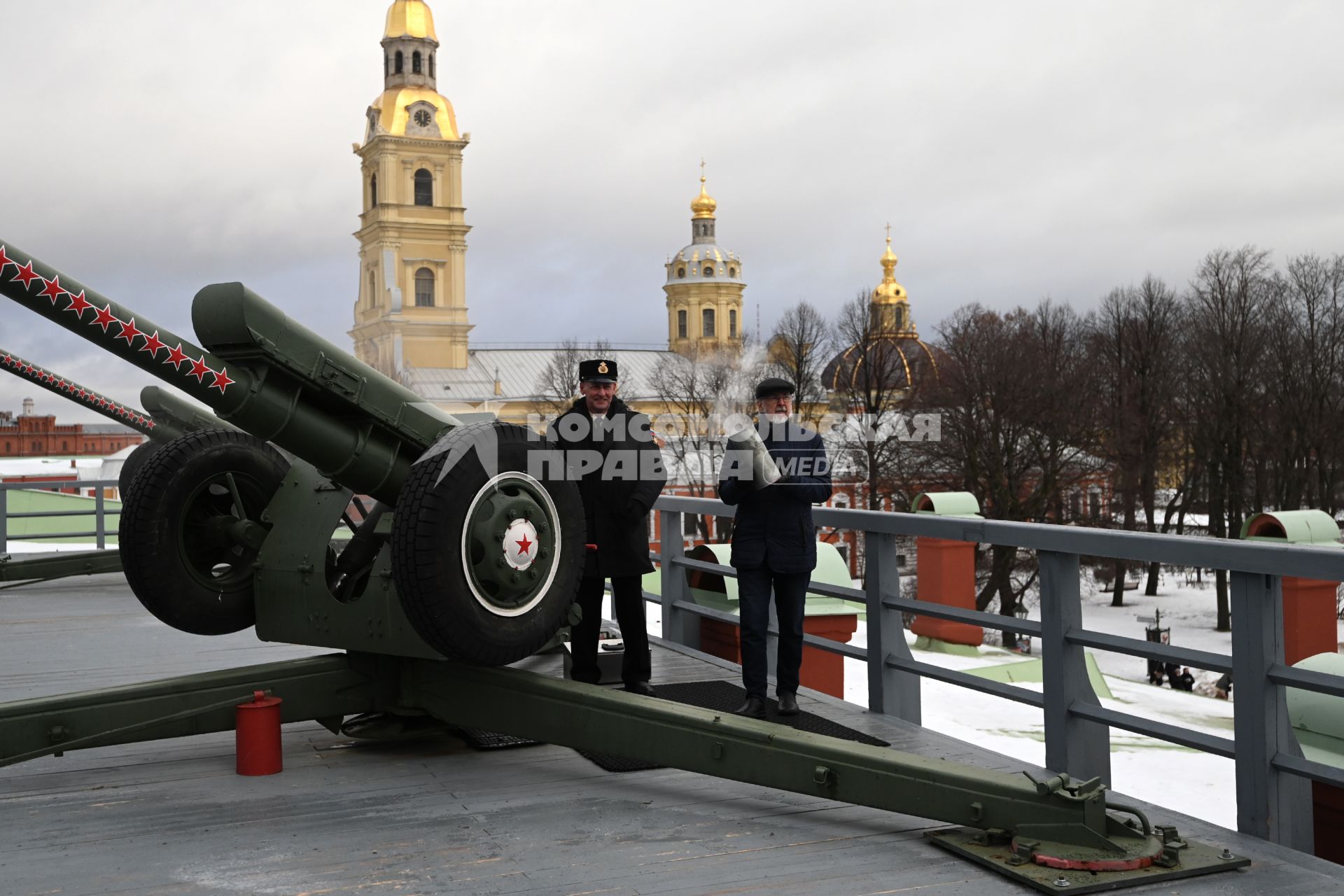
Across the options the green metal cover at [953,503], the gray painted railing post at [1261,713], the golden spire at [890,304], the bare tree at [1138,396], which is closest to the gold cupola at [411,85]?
the golden spire at [890,304]

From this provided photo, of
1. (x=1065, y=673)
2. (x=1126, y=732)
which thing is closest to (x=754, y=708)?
(x=1065, y=673)

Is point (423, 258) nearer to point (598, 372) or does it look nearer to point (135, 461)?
point (135, 461)

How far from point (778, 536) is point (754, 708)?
2.73 ft

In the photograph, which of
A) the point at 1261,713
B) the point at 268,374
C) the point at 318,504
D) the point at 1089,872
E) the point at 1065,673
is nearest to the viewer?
the point at 1089,872

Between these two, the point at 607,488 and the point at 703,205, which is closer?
the point at 607,488

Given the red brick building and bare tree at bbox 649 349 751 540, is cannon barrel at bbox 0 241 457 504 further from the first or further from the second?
the red brick building

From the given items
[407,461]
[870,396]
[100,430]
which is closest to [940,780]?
[407,461]

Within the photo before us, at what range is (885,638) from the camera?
6789 millimetres

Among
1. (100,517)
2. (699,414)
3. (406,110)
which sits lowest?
(100,517)

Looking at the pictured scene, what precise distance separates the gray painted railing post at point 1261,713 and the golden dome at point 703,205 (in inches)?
4458

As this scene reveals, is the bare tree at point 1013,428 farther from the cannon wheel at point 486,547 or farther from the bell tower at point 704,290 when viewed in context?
the bell tower at point 704,290

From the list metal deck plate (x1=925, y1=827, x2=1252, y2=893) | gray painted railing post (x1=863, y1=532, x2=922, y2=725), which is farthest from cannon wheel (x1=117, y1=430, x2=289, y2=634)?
metal deck plate (x1=925, y1=827, x2=1252, y2=893)

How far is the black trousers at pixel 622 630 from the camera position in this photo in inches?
275

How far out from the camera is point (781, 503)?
6.56m
